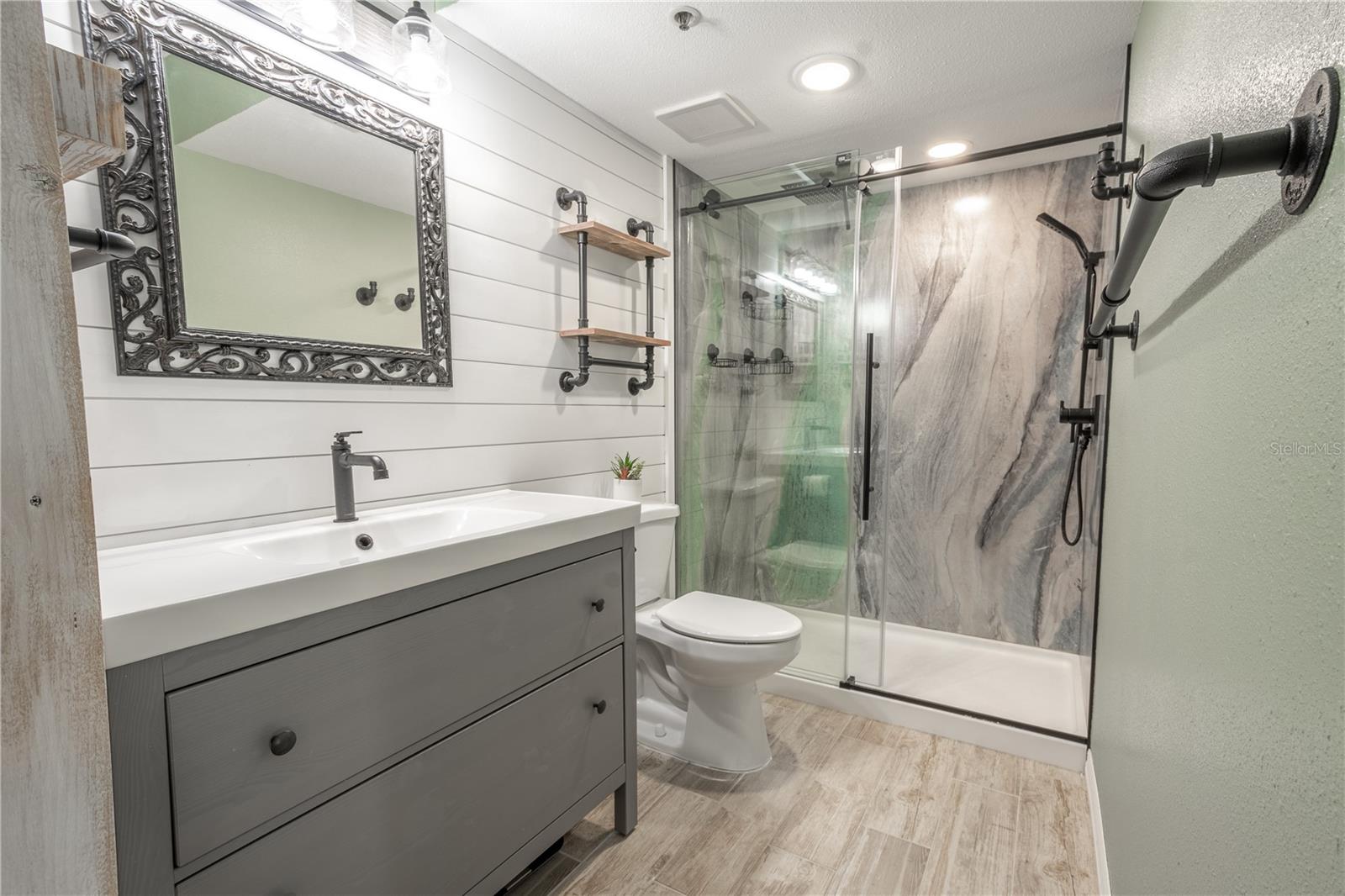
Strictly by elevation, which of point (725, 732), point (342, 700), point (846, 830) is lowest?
point (846, 830)

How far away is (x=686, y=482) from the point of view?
2.84 m

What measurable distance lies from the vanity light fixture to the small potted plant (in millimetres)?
1335

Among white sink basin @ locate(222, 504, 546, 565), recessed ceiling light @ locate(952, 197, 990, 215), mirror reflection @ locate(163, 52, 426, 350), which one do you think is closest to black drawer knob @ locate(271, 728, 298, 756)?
white sink basin @ locate(222, 504, 546, 565)

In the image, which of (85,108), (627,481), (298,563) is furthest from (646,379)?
(85,108)

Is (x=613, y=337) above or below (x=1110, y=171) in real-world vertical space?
below

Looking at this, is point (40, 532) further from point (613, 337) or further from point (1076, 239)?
point (1076, 239)

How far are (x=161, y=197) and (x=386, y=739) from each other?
1143 mm

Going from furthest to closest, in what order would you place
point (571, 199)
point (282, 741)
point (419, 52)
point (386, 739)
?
1. point (571, 199)
2. point (419, 52)
3. point (386, 739)
4. point (282, 741)

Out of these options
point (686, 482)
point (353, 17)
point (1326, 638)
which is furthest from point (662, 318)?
point (1326, 638)

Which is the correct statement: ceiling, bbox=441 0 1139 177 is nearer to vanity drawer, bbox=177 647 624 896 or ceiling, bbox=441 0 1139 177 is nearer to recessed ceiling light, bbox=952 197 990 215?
recessed ceiling light, bbox=952 197 990 215

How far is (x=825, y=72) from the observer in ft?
6.63

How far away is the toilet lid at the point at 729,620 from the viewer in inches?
76.5

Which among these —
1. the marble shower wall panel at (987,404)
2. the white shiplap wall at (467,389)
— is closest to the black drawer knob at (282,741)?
the white shiplap wall at (467,389)

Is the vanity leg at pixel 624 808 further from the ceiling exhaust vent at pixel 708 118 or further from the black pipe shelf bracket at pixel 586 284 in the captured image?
the ceiling exhaust vent at pixel 708 118
